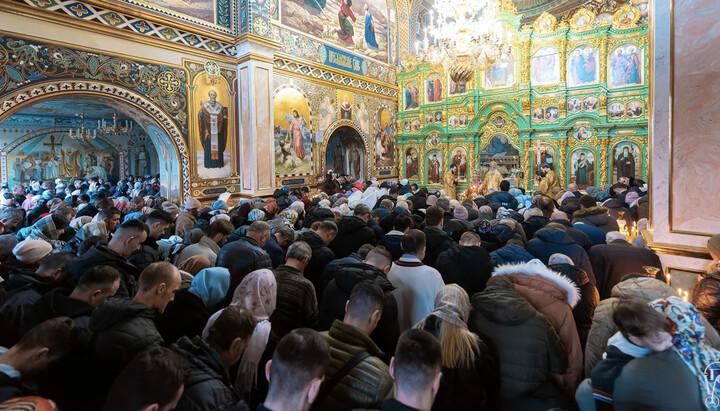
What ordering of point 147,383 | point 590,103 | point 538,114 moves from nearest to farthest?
point 147,383 < point 590,103 < point 538,114

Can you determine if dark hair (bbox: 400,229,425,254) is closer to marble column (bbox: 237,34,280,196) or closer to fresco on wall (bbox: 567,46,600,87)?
marble column (bbox: 237,34,280,196)

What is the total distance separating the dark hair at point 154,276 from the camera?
2.36 meters

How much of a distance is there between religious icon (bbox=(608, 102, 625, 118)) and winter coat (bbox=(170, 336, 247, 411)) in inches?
629

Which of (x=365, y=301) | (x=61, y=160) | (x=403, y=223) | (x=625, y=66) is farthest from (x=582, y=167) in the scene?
(x=61, y=160)

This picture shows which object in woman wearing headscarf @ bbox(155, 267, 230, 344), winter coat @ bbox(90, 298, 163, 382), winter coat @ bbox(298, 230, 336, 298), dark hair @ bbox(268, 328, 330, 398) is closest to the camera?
dark hair @ bbox(268, 328, 330, 398)

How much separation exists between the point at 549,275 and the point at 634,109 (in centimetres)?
1426

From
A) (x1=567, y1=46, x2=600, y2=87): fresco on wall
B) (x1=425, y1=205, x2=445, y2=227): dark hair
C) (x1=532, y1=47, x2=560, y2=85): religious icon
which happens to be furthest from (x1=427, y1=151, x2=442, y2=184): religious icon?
(x1=425, y1=205, x2=445, y2=227): dark hair

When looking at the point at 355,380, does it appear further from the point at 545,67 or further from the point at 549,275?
the point at 545,67

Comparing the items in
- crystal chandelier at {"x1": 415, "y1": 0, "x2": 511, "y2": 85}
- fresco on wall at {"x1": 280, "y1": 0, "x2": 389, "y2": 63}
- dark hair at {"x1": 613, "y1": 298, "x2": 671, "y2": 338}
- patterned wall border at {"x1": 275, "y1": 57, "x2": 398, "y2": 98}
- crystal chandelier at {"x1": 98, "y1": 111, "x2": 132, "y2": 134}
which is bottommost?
dark hair at {"x1": 613, "y1": 298, "x2": 671, "y2": 338}

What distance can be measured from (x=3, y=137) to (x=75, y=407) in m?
19.8

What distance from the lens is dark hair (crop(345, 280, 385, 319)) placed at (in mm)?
2109

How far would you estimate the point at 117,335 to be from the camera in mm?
1972

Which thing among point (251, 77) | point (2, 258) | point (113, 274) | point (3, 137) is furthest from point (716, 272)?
point (3, 137)

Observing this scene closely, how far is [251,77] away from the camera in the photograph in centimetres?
1037
